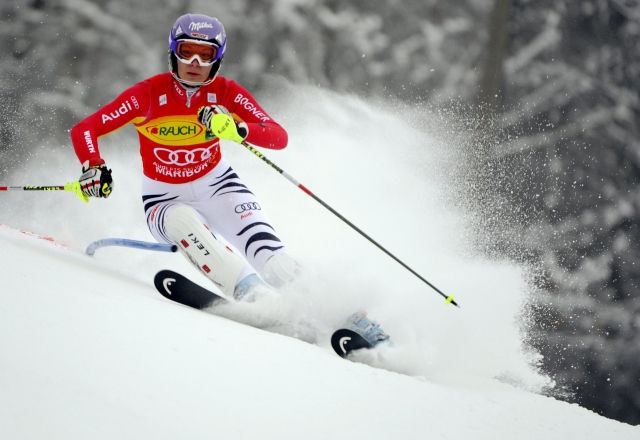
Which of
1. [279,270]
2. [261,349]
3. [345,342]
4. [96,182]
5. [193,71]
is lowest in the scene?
[261,349]

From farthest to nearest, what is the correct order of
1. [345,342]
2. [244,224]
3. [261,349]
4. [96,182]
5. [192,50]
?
[244,224] → [192,50] → [96,182] → [345,342] → [261,349]

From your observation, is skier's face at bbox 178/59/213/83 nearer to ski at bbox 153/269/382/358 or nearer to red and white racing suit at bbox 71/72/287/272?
red and white racing suit at bbox 71/72/287/272

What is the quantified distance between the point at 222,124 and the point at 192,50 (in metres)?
0.39

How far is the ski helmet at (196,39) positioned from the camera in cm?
314

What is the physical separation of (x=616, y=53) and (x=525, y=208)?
93.0 inches

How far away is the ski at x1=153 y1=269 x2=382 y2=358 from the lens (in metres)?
2.80

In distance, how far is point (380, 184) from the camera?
23.1 ft

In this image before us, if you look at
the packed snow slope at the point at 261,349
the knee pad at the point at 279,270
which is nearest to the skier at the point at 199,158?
the knee pad at the point at 279,270

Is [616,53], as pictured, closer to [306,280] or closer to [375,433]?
[306,280]

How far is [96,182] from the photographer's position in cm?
306

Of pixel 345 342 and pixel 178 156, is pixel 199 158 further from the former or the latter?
pixel 345 342

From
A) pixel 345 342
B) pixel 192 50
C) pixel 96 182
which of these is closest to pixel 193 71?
pixel 192 50

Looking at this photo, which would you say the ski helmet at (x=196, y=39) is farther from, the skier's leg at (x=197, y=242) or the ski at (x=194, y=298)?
the ski at (x=194, y=298)

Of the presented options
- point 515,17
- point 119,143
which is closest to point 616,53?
point 515,17
